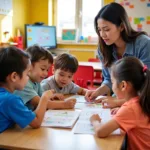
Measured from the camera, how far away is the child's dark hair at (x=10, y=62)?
1.22m

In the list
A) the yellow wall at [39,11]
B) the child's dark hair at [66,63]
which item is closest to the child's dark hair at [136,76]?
the child's dark hair at [66,63]

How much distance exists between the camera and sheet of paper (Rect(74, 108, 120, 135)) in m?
1.15

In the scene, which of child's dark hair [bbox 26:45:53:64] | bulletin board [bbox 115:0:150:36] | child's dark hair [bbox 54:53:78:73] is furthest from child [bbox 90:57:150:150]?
bulletin board [bbox 115:0:150:36]

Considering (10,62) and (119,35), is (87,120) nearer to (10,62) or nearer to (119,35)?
(10,62)

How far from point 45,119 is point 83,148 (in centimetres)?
39

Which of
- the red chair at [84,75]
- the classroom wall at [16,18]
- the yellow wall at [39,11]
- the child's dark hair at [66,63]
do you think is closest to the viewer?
the child's dark hair at [66,63]

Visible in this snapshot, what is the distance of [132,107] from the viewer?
1.16 metres

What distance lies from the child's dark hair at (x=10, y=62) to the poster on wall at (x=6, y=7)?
342 cm

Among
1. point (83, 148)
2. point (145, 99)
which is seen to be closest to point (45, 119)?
point (83, 148)

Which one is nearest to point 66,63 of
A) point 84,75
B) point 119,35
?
point 119,35

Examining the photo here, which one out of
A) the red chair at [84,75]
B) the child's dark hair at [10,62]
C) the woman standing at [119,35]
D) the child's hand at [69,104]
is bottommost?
the red chair at [84,75]

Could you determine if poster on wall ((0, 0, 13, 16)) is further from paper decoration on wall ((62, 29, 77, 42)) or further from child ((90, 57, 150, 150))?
child ((90, 57, 150, 150))

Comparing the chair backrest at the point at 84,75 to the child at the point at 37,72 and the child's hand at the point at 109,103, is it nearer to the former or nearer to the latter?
the child at the point at 37,72

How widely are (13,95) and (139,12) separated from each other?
4.31 meters
